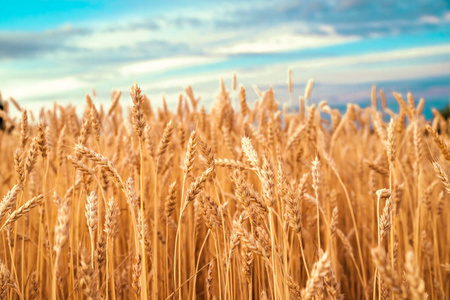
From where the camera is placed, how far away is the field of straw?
105 centimetres

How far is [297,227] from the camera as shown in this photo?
3.39 feet

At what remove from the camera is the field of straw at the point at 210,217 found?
1.05 meters

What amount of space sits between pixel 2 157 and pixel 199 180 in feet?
12.6

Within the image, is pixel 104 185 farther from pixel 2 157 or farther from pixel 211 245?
pixel 2 157

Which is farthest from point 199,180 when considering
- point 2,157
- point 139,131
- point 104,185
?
point 2,157

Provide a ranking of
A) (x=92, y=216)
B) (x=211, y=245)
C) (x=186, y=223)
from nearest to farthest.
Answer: (x=92, y=216), (x=211, y=245), (x=186, y=223)

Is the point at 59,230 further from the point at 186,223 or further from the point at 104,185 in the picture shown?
the point at 186,223

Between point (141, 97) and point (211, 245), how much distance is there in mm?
1075

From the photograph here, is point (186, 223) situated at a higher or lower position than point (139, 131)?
lower

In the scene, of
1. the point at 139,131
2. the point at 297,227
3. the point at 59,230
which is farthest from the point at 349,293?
the point at 59,230

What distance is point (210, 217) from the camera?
1245 millimetres

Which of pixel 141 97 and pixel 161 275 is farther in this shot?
pixel 161 275

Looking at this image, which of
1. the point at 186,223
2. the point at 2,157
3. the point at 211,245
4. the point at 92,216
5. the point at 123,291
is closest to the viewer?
the point at 92,216

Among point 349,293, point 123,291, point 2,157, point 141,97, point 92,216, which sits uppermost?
point 2,157
